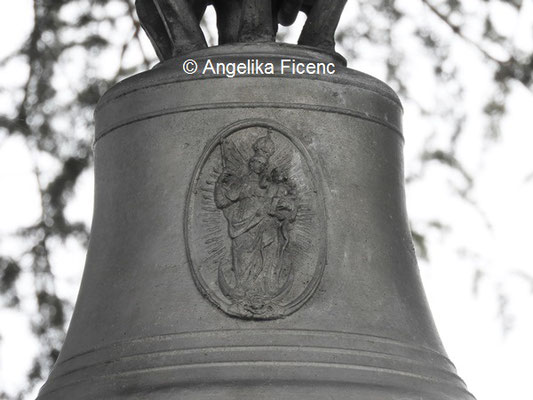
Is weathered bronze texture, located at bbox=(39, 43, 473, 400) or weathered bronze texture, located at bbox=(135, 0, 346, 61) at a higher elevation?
weathered bronze texture, located at bbox=(135, 0, 346, 61)

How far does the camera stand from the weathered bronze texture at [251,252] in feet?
7.52

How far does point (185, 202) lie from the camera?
2.46m

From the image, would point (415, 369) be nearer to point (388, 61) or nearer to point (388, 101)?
point (388, 101)

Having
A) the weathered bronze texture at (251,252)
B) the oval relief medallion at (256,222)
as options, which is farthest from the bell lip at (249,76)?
the oval relief medallion at (256,222)

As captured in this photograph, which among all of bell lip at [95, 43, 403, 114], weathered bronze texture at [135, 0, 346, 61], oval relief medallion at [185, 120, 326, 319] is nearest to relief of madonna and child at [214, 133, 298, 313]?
oval relief medallion at [185, 120, 326, 319]

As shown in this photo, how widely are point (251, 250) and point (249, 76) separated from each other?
35 cm

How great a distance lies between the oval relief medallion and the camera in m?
2.36

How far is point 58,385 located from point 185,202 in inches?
17.0

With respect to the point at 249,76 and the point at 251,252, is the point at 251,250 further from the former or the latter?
the point at 249,76

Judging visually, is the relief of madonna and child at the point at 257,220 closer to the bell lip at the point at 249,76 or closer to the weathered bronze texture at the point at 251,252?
the weathered bronze texture at the point at 251,252

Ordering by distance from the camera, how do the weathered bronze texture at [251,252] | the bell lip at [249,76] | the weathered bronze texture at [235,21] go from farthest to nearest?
the weathered bronze texture at [235,21] < the bell lip at [249,76] < the weathered bronze texture at [251,252]

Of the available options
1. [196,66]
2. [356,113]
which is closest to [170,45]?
[196,66]

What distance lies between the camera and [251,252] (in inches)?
93.7

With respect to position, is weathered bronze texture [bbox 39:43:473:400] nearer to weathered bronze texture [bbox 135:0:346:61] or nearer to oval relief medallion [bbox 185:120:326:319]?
oval relief medallion [bbox 185:120:326:319]
